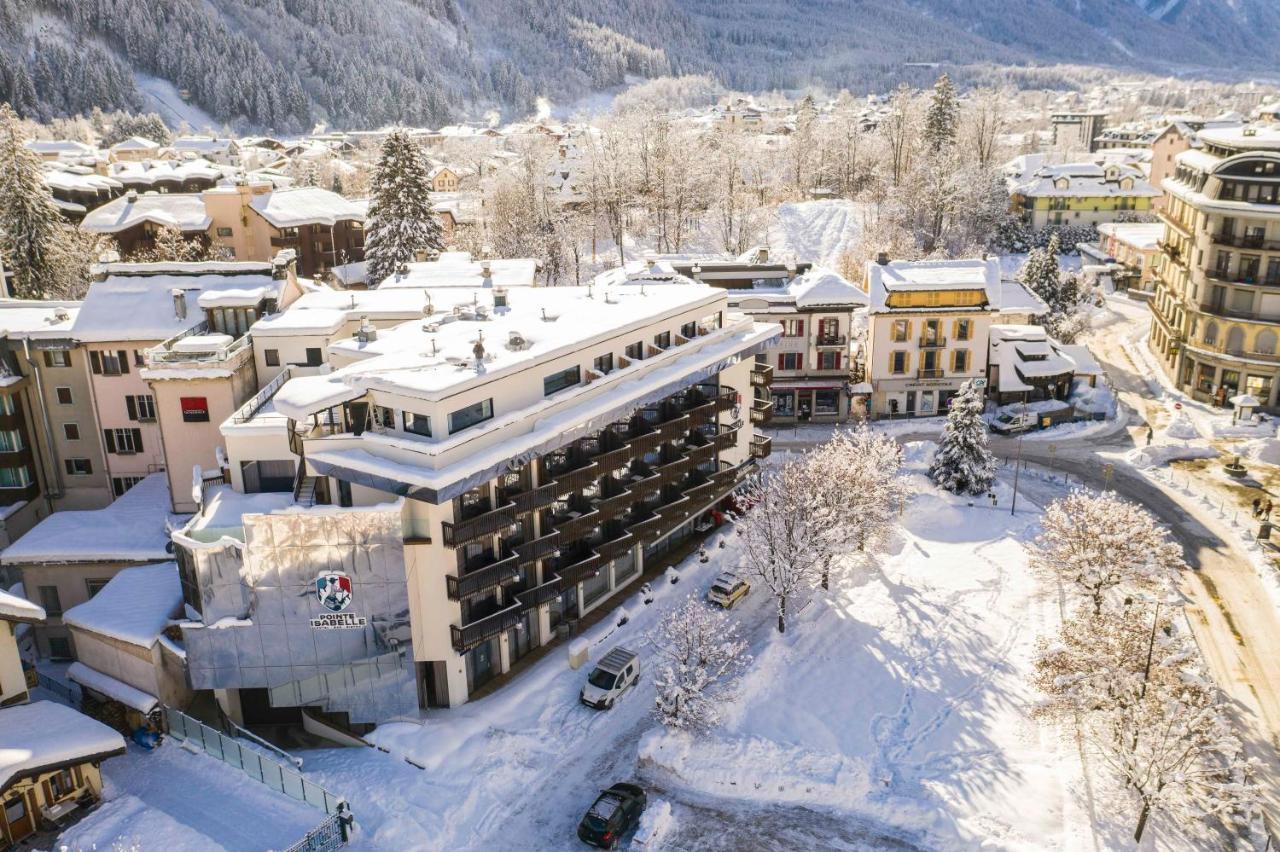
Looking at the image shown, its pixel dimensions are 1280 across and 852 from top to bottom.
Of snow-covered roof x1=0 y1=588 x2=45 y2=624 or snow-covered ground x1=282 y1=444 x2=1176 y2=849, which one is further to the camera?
snow-covered roof x1=0 y1=588 x2=45 y2=624

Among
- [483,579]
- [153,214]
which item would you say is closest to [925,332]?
[483,579]

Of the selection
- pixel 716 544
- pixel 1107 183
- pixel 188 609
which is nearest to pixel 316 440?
pixel 188 609

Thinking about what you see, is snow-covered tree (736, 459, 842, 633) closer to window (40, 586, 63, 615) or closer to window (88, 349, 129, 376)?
window (40, 586, 63, 615)

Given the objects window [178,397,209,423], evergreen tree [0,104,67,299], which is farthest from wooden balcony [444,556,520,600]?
evergreen tree [0,104,67,299]

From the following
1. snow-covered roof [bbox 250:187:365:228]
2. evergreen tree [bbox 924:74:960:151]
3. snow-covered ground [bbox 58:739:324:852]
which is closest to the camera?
snow-covered ground [bbox 58:739:324:852]

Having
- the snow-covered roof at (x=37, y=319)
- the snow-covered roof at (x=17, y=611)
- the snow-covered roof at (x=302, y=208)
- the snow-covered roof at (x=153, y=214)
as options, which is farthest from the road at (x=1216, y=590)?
the snow-covered roof at (x=153, y=214)

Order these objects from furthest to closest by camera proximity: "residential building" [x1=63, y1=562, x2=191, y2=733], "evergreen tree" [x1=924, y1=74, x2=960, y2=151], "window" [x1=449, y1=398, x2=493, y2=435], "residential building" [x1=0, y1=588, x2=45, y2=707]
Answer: "evergreen tree" [x1=924, y1=74, x2=960, y2=151] < "residential building" [x1=63, y1=562, x2=191, y2=733] < "window" [x1=449, y1=398, x2=493, y2=435] < "residential building" [x1=0, y1=588, x2=45, y2=707]

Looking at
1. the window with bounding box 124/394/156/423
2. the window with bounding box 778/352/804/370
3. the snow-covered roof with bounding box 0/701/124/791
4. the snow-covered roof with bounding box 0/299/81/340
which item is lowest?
the snow-covered roof with bounding box 0/701/124/791
